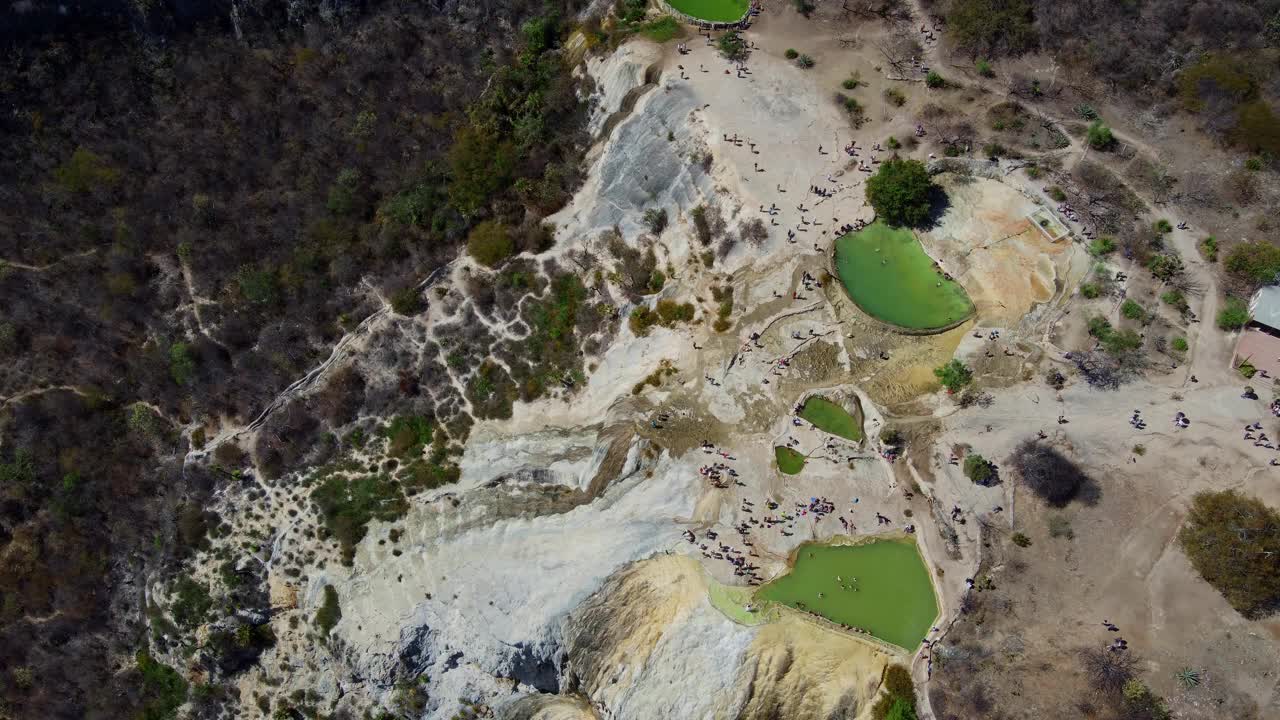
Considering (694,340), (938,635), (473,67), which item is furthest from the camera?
(473,67)

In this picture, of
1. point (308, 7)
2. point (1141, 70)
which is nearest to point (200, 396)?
point (308, 7)

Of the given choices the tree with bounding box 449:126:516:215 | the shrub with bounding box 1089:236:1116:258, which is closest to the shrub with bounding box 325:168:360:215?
the tree with bounding box 449:126:516:215

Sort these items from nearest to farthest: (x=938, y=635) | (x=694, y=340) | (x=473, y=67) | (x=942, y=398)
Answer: (x=938, y=635), (x=942, y=398), (x=694, y=340), (x=473, y=67)

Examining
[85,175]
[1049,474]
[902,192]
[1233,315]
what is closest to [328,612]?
[85,175]

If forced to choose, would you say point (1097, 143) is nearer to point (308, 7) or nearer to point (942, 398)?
point (942, 398)

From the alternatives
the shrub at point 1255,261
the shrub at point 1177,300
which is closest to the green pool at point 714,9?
the shrub at point 1177,300

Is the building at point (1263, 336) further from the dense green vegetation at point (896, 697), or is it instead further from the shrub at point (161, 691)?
the shrub at point (161, 691)

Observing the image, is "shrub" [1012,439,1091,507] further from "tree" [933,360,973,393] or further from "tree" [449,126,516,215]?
"tree" [449,126,516,215]

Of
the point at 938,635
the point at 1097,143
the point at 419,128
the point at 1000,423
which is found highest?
the point at 419,128
